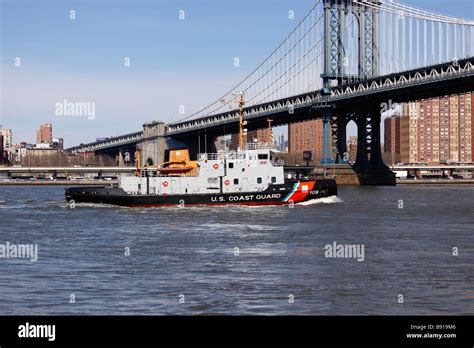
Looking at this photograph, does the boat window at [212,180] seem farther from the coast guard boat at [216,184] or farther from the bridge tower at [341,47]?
A: the bridge tower at [341,47]

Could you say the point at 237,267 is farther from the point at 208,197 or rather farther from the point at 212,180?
the point at 212,180

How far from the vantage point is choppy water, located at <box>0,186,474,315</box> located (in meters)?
18.9

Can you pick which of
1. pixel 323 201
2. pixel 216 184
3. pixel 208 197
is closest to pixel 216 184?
pixel 216 184

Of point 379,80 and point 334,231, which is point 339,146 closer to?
point 379,80

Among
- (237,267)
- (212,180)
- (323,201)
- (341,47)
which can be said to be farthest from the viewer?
(341,47)

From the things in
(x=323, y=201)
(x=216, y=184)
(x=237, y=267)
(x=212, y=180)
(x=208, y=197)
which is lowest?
(x=237, y=267)

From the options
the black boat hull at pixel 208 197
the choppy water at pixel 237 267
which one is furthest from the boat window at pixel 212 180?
the choppy water at pixel 237 267

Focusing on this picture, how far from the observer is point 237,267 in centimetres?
2505

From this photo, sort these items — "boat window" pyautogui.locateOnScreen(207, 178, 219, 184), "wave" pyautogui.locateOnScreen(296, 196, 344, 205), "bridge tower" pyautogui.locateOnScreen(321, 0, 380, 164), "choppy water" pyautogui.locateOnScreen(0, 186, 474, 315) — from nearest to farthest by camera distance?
1. "choppy water" pyautogui.locateOnScreen(0, 186, 474, 315)
2. "boat window" pyautogui.locateOnScreen(207, 178, 219, 184)
3. "wave" pyautogui.locateOnScreen(296, 196, 344, 205)
4. "bridge tower" pyautogui.locateOnScreen(321, 0, 380, 164)

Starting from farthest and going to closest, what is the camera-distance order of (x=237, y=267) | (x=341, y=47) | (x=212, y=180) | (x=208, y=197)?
(x=341, y=47) → (x=212, y=180) → (x=208, y=197) → (x=237, y=267)

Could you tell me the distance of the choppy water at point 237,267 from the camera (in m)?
18.9

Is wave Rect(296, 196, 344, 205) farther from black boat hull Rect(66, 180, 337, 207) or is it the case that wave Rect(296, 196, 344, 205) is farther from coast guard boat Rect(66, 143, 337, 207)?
coast guard boat Rect(66, 143, 337, 207)

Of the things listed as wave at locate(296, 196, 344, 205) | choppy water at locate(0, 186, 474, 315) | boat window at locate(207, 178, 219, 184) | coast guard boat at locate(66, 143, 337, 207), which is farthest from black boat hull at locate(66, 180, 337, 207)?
choppy water at locate(0, 186, 474, 315)
